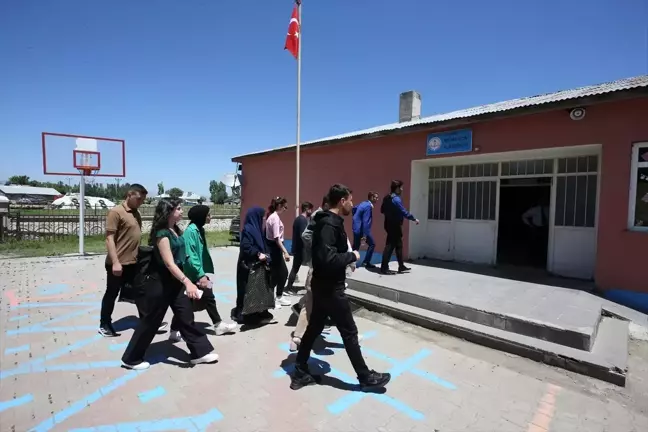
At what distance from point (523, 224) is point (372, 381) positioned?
22.5ft

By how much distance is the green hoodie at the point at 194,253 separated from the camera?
3969mm

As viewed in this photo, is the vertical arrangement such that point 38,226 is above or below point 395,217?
below

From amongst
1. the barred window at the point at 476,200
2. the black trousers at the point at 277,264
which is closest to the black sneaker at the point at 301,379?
the black trousers at the point at 277,264

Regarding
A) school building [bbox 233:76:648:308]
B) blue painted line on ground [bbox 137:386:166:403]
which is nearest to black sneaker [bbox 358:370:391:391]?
blue painted line on ground [bbox 137:386:166:403]

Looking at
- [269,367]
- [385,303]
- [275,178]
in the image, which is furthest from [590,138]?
[275,178]

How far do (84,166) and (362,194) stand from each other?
29.9ft

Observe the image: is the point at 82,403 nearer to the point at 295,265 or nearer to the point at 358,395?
the point at 358,395

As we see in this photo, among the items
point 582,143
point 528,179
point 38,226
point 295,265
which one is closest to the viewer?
point 582,143

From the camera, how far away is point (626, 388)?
3395mm

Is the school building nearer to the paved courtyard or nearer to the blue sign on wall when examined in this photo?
the blue sign on wall

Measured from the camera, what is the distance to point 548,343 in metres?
4.07

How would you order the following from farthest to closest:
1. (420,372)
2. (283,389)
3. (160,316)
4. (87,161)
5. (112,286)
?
(87,161) < (112,286) < (420,372) < (160,316) < (283,389)

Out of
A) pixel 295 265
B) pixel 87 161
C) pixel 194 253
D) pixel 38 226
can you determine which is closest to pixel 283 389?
pixel 194 253

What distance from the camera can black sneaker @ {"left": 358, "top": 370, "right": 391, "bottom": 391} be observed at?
3.14m
